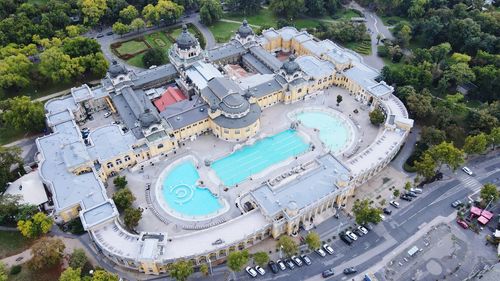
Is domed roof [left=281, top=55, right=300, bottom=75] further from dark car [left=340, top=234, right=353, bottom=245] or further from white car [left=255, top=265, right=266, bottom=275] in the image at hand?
white car [left=255, top=265, right=266, bottom=275]

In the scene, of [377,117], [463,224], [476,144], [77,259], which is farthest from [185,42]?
[463,224]

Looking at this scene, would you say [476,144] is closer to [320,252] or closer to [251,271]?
[320,252]

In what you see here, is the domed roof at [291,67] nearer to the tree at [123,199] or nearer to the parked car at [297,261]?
the parked car at [297,261]

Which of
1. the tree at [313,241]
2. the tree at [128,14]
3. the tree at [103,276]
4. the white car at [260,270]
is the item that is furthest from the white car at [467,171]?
the tree at [128,14]

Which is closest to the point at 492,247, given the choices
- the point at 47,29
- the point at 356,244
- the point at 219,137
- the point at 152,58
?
the point at 356,244

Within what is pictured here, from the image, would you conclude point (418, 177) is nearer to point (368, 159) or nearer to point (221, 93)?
point (368, 159)

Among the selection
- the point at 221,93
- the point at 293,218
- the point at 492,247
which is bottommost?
the point at 492,247

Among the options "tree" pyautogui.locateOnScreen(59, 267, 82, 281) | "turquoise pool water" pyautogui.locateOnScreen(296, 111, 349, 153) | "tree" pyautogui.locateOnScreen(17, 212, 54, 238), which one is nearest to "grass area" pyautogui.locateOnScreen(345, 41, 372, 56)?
"turquoise pool water" pyautogui.locateOnScreen(296, 111, 349, 153)

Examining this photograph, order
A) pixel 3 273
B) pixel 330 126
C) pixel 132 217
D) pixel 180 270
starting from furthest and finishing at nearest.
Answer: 1. pixel 330 126
2. pixel 132 217
3. pixel 3 273
4. pixel 180 270
